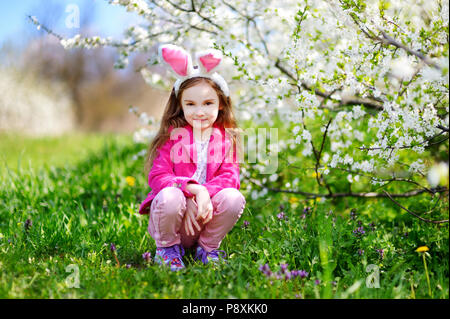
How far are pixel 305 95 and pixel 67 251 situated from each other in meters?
1.55

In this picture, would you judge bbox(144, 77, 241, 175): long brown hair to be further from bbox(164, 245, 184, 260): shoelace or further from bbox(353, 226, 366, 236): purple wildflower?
bbox(353, 226, 366, 236): purple wildflower

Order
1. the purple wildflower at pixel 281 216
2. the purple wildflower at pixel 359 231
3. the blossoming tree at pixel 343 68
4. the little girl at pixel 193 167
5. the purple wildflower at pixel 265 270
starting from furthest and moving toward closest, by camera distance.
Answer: the purple wildflower at pixel 281 216 < the purple wildflower at pixel 359 231 < the little girl at pixel 193 167 < the blossoming tree at pixel 343 68 < the purple wildflower at pixel 265 270

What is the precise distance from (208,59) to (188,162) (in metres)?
0.56

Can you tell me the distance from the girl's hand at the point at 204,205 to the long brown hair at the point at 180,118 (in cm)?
45

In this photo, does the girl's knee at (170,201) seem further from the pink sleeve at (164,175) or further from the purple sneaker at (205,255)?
the purple sneaker at (205,255)

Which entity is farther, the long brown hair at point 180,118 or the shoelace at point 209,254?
the long brown hair at point 180,118

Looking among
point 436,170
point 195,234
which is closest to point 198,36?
point 195,234

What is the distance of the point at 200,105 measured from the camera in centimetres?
222

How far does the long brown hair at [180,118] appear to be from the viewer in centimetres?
225

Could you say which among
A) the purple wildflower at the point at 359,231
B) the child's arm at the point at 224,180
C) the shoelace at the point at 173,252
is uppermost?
the child's arm at the point at 224,180

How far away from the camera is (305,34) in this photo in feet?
8.57

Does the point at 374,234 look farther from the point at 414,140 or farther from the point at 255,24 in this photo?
the point at 255,24

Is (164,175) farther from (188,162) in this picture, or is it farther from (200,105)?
(200,105)

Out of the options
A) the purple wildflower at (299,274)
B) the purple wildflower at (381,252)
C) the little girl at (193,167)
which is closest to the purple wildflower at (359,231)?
the purple wildflower at (381,252)
